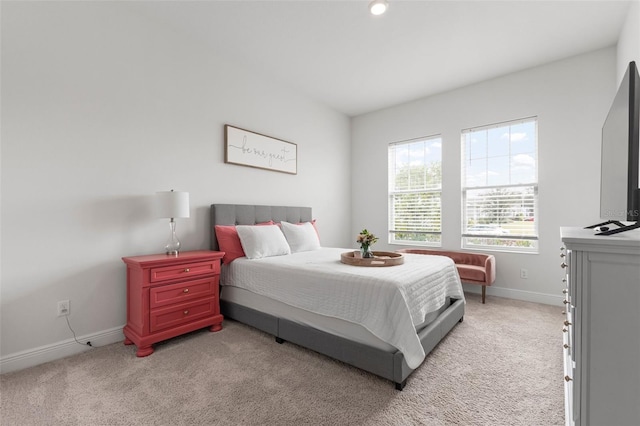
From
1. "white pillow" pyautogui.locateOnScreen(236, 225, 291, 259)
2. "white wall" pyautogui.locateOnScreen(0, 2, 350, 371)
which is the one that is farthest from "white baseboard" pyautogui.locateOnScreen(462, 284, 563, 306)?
"white wall" pyautogui.locateOnScreen(0, 2, 350, 371)

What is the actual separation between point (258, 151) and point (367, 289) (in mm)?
2466

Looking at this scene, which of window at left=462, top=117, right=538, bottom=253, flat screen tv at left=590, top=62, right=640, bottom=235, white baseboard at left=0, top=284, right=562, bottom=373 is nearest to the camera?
flat screen tv at left=590, top=62, right=640, bottom=235

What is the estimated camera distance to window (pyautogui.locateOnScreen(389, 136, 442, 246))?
4.40m

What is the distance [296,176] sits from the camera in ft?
13.9

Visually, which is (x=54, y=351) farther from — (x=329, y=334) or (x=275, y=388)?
(x=329, y=334)

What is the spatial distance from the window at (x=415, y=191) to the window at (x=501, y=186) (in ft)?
1.34

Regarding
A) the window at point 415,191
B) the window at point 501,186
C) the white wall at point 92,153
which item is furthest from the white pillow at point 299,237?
the window at point 501,186

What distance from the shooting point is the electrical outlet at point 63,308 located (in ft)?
7.24

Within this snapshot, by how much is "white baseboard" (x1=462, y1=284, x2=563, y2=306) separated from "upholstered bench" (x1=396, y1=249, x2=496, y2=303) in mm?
286

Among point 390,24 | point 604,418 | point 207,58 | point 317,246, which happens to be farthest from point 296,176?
point 604,418

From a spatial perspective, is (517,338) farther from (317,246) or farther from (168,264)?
(168,264)

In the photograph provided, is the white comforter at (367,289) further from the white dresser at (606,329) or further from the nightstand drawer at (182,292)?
the white dresser at (606,329)

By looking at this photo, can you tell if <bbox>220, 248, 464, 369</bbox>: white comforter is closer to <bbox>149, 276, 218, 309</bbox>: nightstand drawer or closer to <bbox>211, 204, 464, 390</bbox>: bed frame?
<bbox>211, 204, 464, 390</bbox>: bed frame

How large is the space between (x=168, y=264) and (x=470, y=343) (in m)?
2.62
